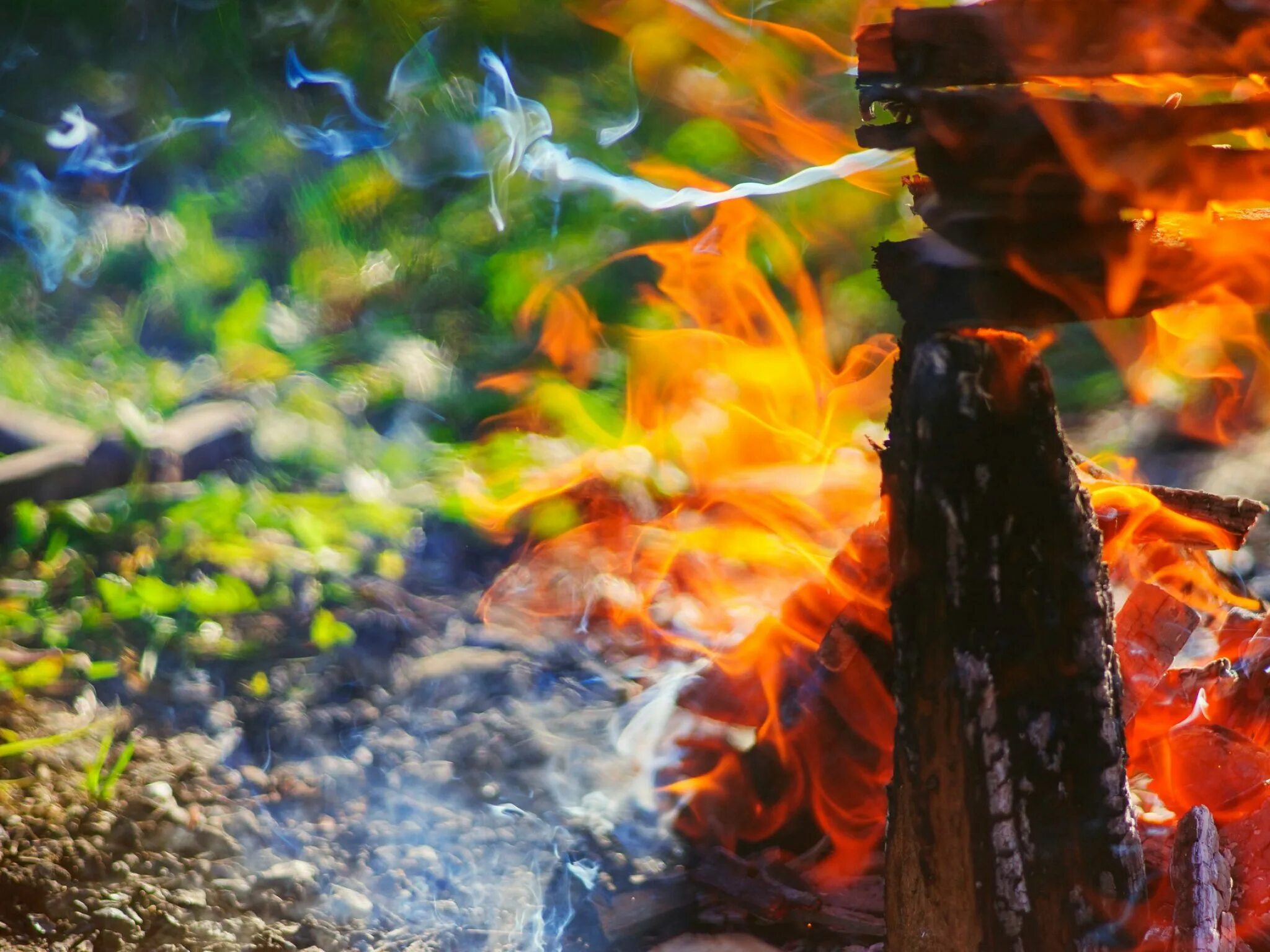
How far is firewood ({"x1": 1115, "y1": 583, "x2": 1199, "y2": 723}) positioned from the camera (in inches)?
93.3

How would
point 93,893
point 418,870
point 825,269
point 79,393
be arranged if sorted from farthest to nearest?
point 825,269
point 79,393
point 418,870
point 93,893

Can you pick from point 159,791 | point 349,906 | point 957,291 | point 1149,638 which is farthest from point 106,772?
point 1149,638

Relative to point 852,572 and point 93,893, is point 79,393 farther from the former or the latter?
point 852,572

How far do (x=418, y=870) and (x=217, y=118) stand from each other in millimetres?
4757

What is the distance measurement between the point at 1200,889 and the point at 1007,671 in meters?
0.54

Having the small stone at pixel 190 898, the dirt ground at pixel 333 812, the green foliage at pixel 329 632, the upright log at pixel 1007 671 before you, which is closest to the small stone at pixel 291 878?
the dirt ground at pixel 333 812

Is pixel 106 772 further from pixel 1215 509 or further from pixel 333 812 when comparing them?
pixel 1215 509

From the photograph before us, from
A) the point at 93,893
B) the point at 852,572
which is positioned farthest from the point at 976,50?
the point at 93,893

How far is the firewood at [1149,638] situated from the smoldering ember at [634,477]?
1cm

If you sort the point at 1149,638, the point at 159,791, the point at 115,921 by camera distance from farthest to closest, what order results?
1. the point at 159,791
2. the point at 1149,638
3. the point at 115,921

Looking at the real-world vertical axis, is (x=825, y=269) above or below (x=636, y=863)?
above

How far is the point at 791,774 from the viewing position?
252 centimetres

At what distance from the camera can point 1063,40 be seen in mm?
1626

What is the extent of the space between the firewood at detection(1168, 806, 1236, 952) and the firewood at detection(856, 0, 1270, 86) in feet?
4.19
